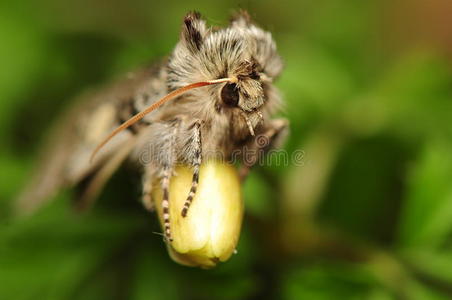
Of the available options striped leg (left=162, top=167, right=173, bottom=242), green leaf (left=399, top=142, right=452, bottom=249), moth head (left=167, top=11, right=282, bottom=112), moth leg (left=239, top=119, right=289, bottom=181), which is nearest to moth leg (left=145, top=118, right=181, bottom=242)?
striped leg (left=162, top=167, right=173, bottom=242)

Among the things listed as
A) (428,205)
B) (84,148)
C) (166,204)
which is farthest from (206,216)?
(428,205)

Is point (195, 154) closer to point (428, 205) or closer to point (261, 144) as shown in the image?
point (261, 144)

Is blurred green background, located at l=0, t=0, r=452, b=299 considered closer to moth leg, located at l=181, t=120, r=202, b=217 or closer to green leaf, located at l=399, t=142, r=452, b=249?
green leaf, located at l=399, t=142, r=452, b=249

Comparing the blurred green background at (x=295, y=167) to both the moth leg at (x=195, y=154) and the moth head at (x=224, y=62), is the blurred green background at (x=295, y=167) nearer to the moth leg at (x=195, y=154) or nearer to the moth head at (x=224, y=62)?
the moth head at (x=224, y=62)

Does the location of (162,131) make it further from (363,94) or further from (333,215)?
(363,94)

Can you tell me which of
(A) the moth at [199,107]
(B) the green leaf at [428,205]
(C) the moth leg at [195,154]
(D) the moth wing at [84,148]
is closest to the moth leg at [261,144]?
(A) the moth at [199,107]

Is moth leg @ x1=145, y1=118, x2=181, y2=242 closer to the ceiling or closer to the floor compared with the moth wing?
closer to the floor
